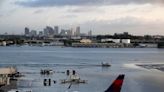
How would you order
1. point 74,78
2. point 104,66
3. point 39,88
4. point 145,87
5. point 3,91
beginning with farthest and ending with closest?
point 104,66 → point 74,78 → point 145,87 → point 39,88 → point 3,91

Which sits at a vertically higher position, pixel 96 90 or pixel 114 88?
pixel 114 88

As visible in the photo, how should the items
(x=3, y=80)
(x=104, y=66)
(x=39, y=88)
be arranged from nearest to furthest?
(x=3, y=80) → (x=39, y=88) → (x=104, y=66)

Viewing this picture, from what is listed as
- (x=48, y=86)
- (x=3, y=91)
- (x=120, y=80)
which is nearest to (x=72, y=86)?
(x=48, y=86)

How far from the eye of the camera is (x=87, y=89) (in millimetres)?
50062

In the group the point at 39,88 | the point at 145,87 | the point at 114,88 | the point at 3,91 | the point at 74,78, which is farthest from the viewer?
the point at 74,78

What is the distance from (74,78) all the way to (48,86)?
264 inches

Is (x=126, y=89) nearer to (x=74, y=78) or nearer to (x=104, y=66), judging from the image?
(x=74, y=78)

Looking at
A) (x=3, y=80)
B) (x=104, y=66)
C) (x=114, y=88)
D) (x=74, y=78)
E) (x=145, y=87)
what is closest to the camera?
(x=114, y=88)

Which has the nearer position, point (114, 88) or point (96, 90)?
point (114, 88)

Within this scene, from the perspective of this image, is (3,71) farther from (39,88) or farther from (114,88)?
(114,88)

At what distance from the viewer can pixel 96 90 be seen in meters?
48.5

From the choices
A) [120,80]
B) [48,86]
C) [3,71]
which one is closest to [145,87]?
[48,86]

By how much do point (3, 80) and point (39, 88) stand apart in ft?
15.8

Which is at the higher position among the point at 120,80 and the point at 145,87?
the point at 120,80
